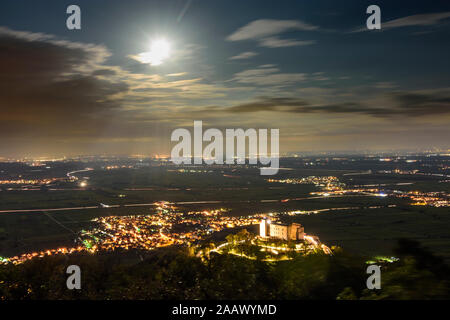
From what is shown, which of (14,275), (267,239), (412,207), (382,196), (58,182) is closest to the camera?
(14,275)

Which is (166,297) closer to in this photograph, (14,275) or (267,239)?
(14,275)

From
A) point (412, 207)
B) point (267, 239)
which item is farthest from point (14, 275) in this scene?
point (412, 207)

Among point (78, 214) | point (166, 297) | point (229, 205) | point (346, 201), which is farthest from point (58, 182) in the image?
point (166, 297)

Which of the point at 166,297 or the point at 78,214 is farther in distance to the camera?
the point at 78,214
